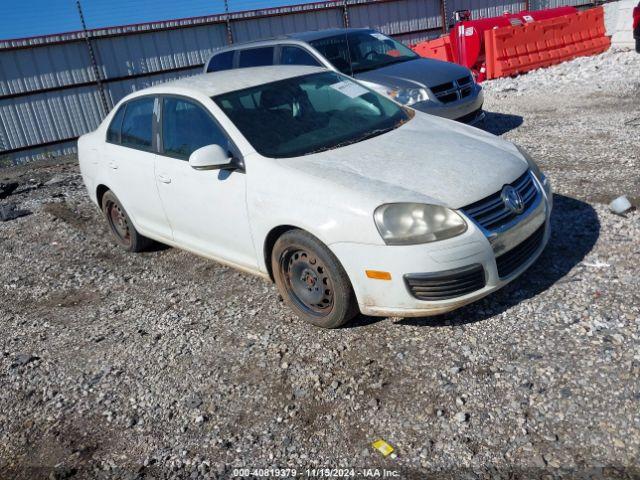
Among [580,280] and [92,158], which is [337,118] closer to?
[580,280]

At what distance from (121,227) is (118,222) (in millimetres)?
63

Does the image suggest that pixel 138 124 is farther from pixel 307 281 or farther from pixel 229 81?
pixel 307 281

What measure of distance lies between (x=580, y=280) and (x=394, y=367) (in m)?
1.57

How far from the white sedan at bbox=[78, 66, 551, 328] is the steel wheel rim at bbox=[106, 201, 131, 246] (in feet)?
1.82

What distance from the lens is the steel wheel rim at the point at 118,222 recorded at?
5.96m

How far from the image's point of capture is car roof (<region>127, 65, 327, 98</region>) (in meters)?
4.68

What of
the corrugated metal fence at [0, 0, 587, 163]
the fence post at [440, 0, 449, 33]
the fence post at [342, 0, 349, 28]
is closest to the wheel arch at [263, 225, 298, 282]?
the corrugated metal fence at [0, 0, 587, 163]

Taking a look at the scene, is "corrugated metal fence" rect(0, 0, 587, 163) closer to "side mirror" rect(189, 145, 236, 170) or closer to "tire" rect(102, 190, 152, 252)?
"tire" rect(102, 190, 152, 252)

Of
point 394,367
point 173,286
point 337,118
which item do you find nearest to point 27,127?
point 173,286

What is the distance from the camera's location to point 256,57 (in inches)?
363

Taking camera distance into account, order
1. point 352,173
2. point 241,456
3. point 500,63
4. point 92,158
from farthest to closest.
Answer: point 500,63 < point 92,158 < point 352,173 < point 241,456

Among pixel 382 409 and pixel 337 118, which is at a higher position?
pixel 337 118

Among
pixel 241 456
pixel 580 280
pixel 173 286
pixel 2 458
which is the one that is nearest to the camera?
pixel 241 456

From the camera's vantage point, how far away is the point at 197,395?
3.59m
